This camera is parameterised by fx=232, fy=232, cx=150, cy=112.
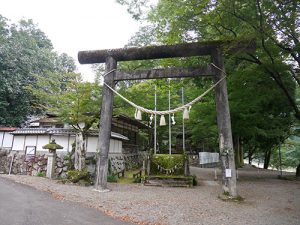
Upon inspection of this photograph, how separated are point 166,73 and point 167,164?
4939 millimetres

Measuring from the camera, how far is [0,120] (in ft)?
68.0

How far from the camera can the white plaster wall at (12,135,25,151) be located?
1565 cm

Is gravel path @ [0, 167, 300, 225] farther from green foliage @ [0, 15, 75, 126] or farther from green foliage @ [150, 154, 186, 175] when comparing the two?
green foliage @ [0, 15, 75, 126]

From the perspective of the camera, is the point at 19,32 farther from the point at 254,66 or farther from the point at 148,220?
the point at 148,220

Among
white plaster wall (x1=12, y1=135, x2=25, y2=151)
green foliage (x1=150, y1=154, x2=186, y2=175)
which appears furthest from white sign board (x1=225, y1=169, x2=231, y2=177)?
white plaster wall (x1=12, y1=135, x2=25, y2=151)

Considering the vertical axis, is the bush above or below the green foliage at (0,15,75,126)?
below

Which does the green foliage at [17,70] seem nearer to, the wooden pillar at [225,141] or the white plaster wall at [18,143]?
the white plaster wall at [18,143]

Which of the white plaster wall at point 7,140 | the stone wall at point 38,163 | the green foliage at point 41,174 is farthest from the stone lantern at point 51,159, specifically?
the white plaster wall at point 7,140

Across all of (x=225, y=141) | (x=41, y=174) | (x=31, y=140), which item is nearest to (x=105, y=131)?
(x=225, y=141)

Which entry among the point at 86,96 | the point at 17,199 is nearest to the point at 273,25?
the point at 86,96

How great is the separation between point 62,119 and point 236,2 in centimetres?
952

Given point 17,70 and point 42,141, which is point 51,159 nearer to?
point 42,141

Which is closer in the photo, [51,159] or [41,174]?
[51,159]

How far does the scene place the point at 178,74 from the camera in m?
8.87
